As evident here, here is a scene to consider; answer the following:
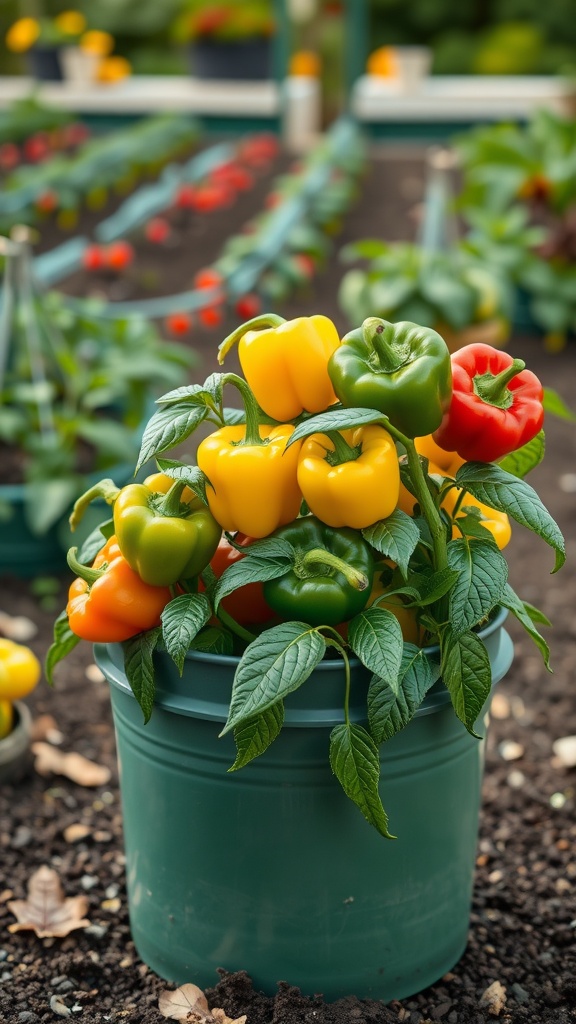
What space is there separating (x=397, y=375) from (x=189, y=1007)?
97 centimetres

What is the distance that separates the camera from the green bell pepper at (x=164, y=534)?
156cm

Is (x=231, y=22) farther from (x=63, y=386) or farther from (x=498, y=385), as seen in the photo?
(x=498, y=385)

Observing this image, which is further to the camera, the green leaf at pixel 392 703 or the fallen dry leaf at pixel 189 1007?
the fallen dry leaf at pixel 189 1007

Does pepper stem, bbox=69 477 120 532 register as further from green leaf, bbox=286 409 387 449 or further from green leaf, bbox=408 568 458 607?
green leaf, bbox=408 568 458 607

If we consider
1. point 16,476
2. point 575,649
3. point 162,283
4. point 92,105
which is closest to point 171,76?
point 92,105

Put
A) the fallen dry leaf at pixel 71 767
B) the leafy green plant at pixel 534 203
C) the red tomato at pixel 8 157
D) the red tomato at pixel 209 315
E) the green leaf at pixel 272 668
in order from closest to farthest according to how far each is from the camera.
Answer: the green leaf at pixel 272 668
the fallen dry leaf at pixel 71 767
the red tomato at pixel 209 315
the leafy green plant at pixel 534 203
the red tomato at pixel 8 157

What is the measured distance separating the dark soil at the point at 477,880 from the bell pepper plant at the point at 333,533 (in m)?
0.51

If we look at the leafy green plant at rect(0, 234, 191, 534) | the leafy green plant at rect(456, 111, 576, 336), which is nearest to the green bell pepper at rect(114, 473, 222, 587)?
the leafy green plant at rect(0, 234, 191, 534)

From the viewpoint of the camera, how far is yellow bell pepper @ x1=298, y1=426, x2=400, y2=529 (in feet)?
5.00

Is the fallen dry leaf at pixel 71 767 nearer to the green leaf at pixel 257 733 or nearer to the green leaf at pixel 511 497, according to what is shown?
the green leaf at pixel 257 733

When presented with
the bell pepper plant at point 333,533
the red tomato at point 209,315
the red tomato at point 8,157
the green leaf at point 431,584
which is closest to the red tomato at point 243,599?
the bell pepper plant at point 333,533

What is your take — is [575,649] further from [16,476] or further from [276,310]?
[276,310]

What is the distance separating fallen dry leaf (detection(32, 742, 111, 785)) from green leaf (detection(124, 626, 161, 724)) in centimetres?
94

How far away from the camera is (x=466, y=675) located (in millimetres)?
1548
